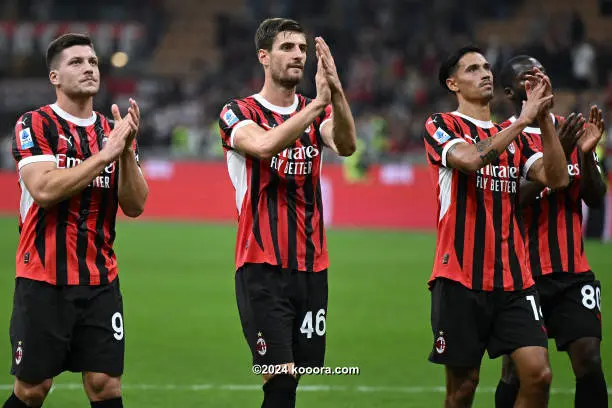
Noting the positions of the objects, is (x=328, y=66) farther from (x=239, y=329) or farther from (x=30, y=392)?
(x=239, y=329)

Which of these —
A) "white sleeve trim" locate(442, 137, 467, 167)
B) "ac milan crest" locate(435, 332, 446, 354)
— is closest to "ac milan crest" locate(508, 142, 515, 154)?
"white sleeve trim" locate(442, 137, 467, 167)

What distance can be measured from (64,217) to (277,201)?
1158mm

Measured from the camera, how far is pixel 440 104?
25375mm

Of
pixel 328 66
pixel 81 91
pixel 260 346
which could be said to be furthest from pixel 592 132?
pixel 81 91

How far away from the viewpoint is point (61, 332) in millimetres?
5746

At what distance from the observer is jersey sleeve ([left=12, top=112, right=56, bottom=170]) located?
18.9ft

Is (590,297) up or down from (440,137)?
down

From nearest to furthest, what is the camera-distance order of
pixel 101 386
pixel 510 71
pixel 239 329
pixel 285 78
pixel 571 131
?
pixel 101 386
pixel 285 78
pixel 571 131
pixel 510 71
pixel 239 329

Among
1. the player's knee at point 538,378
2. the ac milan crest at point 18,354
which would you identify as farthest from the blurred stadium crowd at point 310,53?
the ac milan crest at point 18,354

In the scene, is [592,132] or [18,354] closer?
[18,354]

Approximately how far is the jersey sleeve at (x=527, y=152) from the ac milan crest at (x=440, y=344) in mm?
1122

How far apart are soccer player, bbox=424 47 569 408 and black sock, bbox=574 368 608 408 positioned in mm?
548

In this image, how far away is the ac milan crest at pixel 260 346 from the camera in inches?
232

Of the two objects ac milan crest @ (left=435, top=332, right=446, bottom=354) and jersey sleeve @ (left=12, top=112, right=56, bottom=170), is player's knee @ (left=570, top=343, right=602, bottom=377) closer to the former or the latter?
ac milan crest @ (left=435, top=332, right=446, bottom=354)
